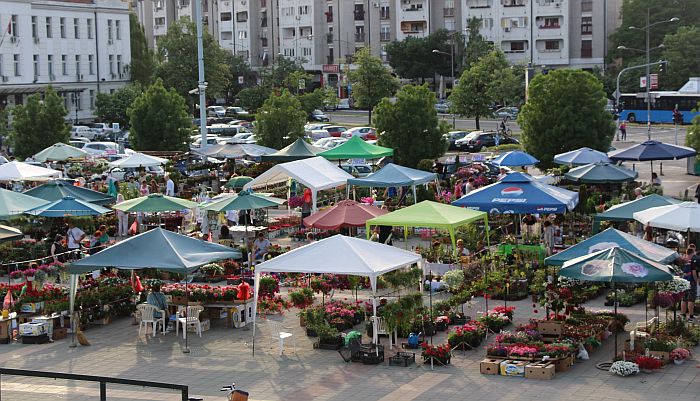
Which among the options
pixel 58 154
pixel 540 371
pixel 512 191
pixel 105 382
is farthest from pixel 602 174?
pixel 105 382

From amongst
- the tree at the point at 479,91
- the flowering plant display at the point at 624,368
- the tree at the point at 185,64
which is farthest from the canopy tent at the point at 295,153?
the tree at the point at 185,64

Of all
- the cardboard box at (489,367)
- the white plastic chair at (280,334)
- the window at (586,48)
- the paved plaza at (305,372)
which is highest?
the window at (586,48)

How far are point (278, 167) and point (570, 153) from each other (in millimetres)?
10373

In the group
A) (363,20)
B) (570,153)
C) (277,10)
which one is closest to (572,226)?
(570,153)

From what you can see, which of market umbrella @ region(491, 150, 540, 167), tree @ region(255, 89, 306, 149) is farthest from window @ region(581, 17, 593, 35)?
market umbrella @ region(491, 150, 540, 167)

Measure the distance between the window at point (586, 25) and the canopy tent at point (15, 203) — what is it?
7502 centimetres

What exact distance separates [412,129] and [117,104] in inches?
1512

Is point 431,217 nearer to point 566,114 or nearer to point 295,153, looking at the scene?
point 295,153

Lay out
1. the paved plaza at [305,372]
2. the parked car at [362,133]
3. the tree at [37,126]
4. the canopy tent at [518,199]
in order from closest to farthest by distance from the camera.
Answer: the paved plaza at [305,372], the canopy tent at [518,199], the tree at [37,126], the parked car at [362,133]

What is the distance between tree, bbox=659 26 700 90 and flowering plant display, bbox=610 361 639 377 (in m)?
71.3

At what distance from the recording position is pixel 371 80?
77.1 m

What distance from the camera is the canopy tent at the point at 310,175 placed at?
113 feet

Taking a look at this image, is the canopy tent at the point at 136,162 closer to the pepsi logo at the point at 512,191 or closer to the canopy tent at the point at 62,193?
the canopy tent at the point at 62,193

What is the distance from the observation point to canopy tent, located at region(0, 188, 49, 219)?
96.5 feet
